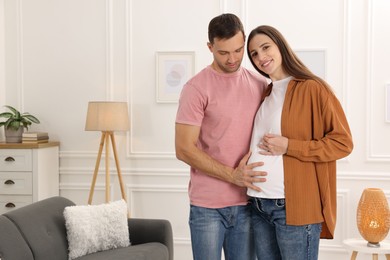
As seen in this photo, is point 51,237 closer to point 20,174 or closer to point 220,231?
point 220,231

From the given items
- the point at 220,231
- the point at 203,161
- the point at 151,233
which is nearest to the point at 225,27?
the point at 203,161

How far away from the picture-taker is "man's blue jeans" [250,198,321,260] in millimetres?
2088

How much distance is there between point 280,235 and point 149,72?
2.88 metres

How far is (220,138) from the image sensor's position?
7.52 ft

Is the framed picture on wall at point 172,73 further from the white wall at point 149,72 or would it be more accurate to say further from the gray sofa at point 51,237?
the gray sofa at point 51,237

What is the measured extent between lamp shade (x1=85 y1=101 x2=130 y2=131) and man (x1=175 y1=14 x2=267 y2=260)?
214cm

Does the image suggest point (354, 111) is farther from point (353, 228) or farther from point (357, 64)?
point (353, 228)

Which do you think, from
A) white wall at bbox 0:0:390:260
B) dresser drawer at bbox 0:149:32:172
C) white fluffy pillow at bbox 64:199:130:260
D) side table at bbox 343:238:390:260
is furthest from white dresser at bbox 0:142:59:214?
side table at bbox 343:238:390:260

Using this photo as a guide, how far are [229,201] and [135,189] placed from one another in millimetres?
2577

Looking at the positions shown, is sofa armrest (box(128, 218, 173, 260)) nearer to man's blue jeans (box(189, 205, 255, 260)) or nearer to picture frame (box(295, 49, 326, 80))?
man's blue jeans (box(189, 205, 255, 260))

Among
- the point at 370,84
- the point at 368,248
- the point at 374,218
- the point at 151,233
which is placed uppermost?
the point at 370,84

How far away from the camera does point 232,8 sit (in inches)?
181

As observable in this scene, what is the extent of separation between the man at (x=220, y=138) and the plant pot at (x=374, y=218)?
180 centimetres

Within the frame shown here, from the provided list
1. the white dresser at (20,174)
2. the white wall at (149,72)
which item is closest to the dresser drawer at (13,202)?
the white dresser at (20,174)
